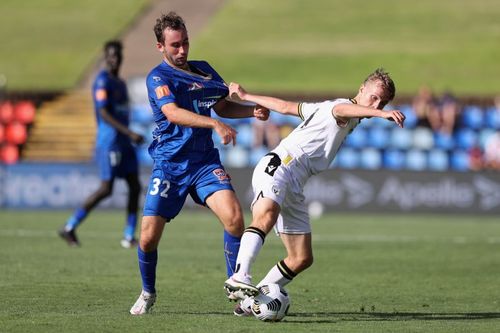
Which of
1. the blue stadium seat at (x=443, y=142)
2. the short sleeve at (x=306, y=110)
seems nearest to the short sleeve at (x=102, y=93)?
the short sleeve at (x=306, y=110)

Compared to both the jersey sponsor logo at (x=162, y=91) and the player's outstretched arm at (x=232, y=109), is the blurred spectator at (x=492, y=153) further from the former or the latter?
the jersey sponsor logo at (x=162, y=91)

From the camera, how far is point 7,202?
25.1 m

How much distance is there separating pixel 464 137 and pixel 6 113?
42.2ft

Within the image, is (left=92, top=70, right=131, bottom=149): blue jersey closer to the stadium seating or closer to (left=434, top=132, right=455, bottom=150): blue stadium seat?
the stadium seating

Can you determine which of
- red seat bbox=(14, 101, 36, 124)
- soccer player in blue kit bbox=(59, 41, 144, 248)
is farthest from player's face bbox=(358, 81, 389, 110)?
red seat bbox=(14, 101, 36, 124)

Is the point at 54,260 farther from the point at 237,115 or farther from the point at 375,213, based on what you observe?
the point at 375,213

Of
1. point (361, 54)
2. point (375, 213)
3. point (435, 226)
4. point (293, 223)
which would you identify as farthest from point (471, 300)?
point (361, 54)

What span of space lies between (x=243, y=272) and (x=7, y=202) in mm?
17426

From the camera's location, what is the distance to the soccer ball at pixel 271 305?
28.7 feet

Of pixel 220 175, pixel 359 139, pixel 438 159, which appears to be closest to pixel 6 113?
pixel 359 139

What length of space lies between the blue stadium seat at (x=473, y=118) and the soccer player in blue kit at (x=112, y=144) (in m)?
17.0

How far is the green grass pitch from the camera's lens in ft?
28.5

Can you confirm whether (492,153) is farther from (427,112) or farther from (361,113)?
(361,113)

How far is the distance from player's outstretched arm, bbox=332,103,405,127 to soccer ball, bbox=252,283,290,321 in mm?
1478
